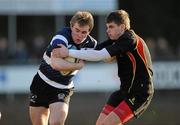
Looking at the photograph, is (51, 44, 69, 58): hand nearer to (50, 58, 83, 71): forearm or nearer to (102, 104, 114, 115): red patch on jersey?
(50, 58, 83, 71): forearm

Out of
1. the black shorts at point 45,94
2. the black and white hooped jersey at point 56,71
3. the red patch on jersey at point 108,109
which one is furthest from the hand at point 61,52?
the red patch on jersey at point 108,109

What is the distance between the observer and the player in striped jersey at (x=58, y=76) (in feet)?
29.9

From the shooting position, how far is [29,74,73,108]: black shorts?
31.4 feet

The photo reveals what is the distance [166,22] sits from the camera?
84.7ft

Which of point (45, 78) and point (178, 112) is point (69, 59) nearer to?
point (45, 78)

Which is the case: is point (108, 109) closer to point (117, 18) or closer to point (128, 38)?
point (128, 38)

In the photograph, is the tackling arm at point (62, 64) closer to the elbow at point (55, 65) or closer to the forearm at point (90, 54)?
the elbow at point (55, 65)

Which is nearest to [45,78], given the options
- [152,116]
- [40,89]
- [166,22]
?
[40,89]

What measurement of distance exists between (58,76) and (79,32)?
75 cm

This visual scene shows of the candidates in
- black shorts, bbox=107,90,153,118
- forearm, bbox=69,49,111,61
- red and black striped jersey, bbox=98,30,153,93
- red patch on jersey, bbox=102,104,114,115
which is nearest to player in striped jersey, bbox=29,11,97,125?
forearm, bbox=69,49,111,61

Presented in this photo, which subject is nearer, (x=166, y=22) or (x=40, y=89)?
(x=40, y=89)

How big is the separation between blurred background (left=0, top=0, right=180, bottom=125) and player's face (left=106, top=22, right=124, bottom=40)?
8007 millimetres

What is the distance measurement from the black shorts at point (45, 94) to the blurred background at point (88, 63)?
23.2ft

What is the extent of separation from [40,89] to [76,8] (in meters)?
12.5
